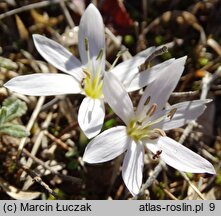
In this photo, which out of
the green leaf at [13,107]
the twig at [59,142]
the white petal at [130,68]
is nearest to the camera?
the green leaf at [13,107]

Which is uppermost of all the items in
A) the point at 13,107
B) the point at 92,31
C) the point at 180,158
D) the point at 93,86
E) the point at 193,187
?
the point at 92,31

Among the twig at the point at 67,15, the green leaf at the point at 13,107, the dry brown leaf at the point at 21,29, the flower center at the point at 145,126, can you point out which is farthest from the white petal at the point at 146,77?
the dry brown leaf at the point at 21,29

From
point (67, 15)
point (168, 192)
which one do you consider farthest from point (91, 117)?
point (67, 15)

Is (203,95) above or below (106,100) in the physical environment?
below

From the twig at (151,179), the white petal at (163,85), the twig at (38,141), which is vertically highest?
the white petal at (163,85)

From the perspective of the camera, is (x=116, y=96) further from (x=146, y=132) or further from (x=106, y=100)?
(x=146, y=132)

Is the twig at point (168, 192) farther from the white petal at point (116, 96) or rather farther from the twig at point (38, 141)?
the twig at point (38, 141)
